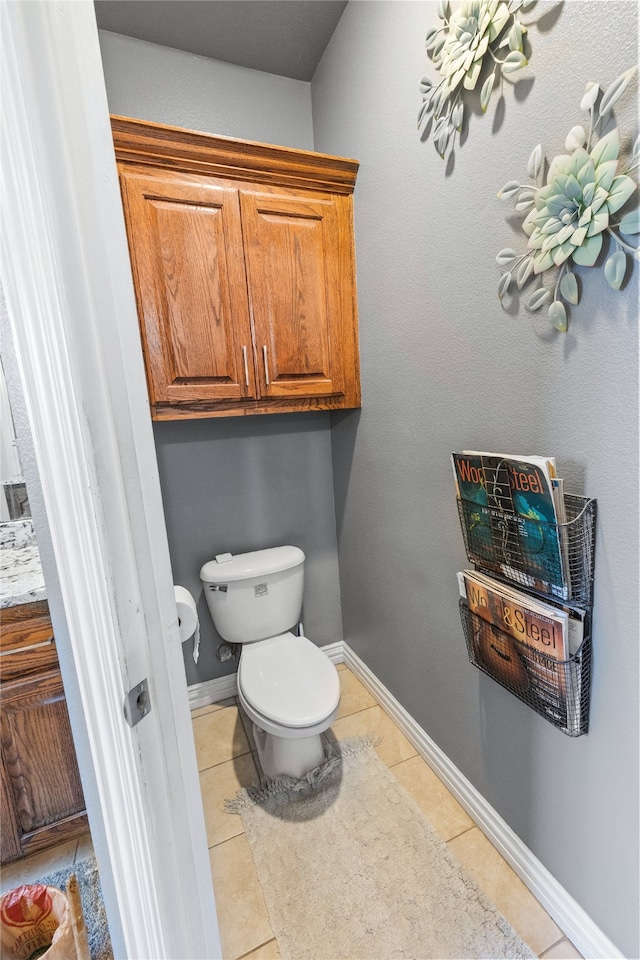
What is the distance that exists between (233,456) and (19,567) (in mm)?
833

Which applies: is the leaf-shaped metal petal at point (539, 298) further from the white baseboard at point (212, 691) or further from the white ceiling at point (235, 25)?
the white baseboard at point (212, 691)

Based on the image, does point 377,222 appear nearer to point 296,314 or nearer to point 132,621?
A: point 296,314

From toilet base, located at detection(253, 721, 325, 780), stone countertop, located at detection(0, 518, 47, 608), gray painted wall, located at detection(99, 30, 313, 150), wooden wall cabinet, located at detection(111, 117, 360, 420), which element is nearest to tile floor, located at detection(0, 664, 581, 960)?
toilet base, located at detection(253, 721, 325, 780)

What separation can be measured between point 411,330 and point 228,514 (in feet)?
3.44

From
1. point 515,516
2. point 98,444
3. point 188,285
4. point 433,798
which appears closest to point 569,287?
point 515,516

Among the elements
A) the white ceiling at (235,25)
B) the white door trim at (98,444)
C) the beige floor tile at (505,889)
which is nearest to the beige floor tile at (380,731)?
the beige floor tile at (505,889)

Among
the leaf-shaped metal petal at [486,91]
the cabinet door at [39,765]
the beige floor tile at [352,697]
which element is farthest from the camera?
the beige floor tile at [352,697]

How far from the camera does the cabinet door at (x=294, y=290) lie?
1.44m

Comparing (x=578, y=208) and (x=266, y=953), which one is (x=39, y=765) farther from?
(x=578, y=208)

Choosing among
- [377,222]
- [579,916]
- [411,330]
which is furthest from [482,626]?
[377,222]

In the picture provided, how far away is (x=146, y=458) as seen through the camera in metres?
0.55

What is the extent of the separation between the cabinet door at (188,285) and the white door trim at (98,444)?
875mm

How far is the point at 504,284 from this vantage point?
958 mm

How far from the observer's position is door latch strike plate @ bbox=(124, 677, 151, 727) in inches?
21.0
